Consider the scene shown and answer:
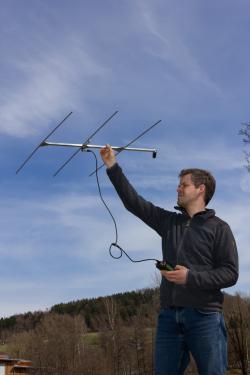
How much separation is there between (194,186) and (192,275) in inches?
33.3

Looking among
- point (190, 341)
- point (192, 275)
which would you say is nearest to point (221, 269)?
point (192, 275)

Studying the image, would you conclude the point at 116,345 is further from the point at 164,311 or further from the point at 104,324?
the point at 164,311

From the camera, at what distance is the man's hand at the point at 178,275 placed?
388cm

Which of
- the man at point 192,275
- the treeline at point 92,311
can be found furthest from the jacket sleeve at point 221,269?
the treeline at point 92,311

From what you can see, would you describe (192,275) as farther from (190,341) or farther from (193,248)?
(190,341)

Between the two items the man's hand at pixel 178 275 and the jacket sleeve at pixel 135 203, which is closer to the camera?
the man's hand at pixel 178 275

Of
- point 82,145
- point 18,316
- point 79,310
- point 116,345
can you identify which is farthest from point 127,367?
point 82,145

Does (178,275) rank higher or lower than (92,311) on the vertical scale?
lower

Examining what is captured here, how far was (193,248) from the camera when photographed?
4152mm

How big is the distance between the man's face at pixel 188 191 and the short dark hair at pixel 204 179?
1.4 inches

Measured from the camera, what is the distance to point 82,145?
491cm

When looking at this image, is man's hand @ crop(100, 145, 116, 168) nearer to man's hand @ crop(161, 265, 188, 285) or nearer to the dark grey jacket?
the dark grey jacket

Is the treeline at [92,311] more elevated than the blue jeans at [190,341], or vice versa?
the treeline at [92,311]

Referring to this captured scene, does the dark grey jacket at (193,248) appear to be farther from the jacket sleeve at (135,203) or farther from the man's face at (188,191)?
the man's face at (188,191)
